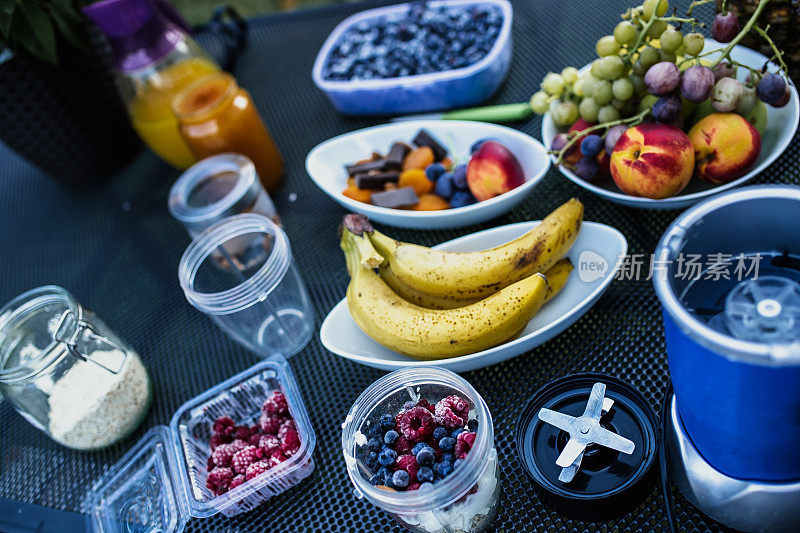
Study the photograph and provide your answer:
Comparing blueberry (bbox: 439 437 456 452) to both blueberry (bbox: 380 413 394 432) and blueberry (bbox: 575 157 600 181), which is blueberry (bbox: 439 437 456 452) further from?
blueberry (bbox: 575 157 600 181)

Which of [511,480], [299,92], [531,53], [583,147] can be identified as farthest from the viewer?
[299,92]

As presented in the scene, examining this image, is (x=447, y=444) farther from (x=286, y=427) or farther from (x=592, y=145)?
(x=592, y=145)

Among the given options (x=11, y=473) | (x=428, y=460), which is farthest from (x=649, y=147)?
(x=11, y=473)

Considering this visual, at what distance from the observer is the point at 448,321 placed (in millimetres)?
716

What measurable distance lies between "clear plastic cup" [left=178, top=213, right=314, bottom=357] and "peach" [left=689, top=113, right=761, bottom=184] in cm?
57

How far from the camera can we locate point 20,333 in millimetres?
839

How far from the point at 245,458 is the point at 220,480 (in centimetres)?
4

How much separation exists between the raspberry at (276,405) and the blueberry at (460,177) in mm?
417

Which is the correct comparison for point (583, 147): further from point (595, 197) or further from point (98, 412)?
point (98, 412)

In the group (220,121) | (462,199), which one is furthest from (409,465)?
(220,121)

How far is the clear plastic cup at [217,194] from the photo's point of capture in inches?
37.8

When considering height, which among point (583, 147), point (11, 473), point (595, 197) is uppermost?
point (583, 147)

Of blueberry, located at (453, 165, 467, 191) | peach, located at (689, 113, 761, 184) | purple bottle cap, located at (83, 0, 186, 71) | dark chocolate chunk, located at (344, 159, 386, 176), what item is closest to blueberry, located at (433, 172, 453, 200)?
blueberry, located at (453, 165, 467, 191)

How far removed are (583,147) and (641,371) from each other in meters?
0.31
